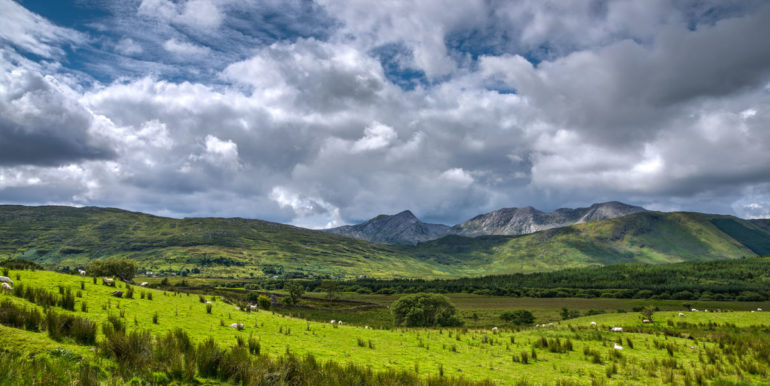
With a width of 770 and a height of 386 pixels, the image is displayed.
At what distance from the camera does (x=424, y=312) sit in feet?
202

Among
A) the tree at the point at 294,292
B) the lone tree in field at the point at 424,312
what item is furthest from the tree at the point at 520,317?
the tree at the point at 294,292

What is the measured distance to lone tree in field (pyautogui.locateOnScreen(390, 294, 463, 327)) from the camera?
197 feet

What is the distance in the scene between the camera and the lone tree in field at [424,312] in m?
60.2

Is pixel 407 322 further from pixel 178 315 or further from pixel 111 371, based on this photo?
pixel 111 371

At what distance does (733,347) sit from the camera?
721 inches

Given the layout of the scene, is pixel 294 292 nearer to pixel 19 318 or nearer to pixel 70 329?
pixel 70 329

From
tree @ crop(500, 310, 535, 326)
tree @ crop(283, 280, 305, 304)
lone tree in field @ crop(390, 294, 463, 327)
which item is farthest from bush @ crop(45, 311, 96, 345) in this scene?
tree @ crop(283, 280, 305, 304)

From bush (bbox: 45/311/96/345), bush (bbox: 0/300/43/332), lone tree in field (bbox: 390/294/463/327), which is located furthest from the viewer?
lone tree in field (bbox: 390/294/463/327)

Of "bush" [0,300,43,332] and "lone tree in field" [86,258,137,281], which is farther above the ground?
"bush" [0,300,43,332]

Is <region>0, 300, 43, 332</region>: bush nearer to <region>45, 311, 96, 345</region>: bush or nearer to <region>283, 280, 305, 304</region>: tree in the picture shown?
<region>45, 311, 96, 345</region>: bush

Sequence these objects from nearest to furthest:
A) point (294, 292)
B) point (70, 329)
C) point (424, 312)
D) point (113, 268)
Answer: point (70, 329)
point (424, 312)
point (113, 268)
point (294, 292)

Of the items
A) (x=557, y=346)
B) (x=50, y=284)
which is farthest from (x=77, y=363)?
(x=557, y=346)

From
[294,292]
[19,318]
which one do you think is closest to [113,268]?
[294,292]

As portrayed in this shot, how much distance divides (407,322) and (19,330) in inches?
2227
